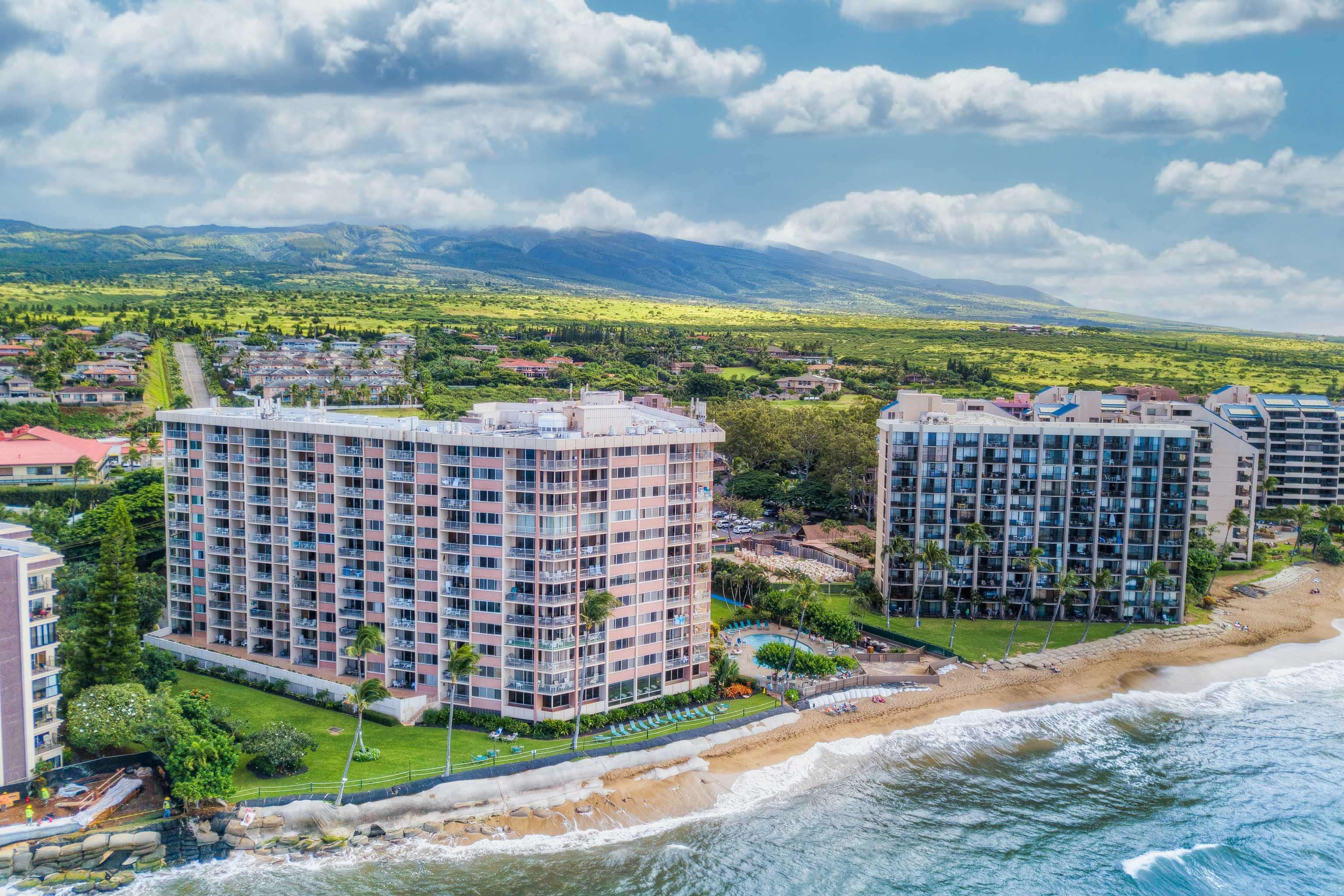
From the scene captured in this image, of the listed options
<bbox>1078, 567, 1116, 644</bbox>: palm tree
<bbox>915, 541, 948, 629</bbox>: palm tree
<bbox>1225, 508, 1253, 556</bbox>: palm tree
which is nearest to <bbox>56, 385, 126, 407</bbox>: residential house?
<bbox>915, 541, 948, 629</bbox>: palm tree

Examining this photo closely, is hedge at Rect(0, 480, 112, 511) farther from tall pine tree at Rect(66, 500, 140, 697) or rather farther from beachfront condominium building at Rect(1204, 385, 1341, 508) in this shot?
beachfront condominium building at Rect(1204, 385, 1341, 508)

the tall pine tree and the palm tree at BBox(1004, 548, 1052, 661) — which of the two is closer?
the tall pine tree

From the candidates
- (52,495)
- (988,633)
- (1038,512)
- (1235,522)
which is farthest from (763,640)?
(52,495)

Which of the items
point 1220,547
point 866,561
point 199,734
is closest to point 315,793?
point 199,734

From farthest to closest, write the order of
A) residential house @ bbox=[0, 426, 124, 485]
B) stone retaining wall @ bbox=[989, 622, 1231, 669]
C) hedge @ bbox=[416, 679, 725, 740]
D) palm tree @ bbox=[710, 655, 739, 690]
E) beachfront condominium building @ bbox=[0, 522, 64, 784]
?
residential house @ bbox=[0, 426, 124, 485]
stone retaining wall @ bbox=[989, 622, 1231, 669]
palm tree @ bbox=[710, 655, 739, 690]
hedge @ bbox=[416, 679, 725, 740]
beachfront condominium building @ bbox=[0, 522, 64, 784]

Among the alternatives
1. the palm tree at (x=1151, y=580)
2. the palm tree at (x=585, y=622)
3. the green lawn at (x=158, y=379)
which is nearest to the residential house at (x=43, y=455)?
the green lawn at (x=158, y=379)

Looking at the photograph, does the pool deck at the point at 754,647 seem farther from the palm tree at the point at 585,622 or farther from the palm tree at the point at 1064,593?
the palm tree at the point at 1064,593

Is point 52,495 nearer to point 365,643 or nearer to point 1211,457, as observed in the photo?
point 365,643

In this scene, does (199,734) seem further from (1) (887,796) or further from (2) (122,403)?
(2) (122,403)
